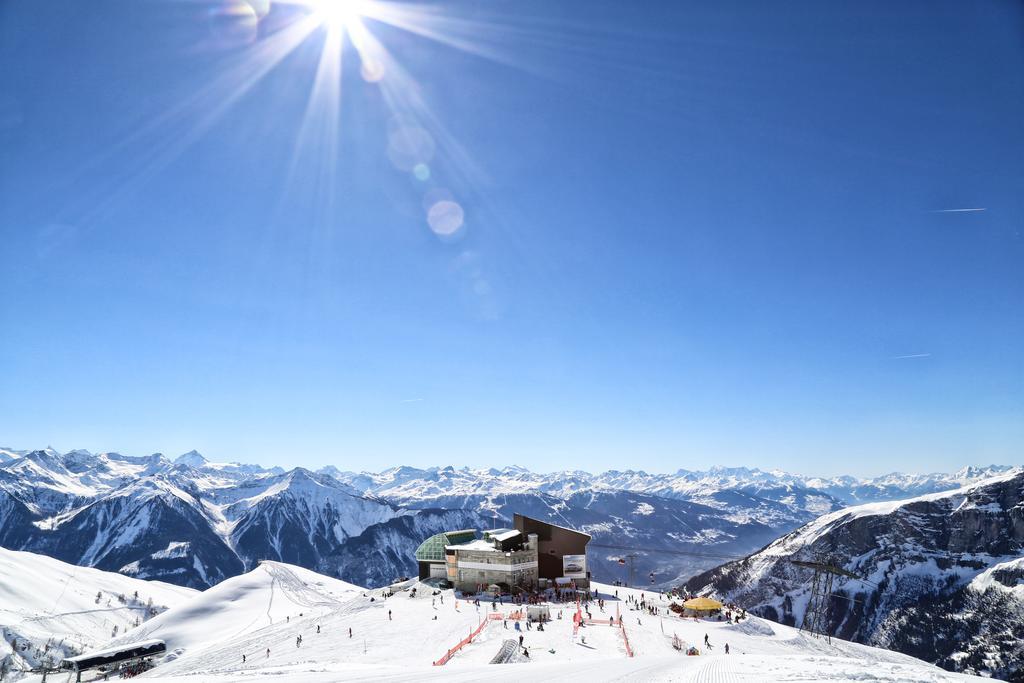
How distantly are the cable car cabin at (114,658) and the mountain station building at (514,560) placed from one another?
46013 millimetres

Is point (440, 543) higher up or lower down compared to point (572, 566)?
higher up

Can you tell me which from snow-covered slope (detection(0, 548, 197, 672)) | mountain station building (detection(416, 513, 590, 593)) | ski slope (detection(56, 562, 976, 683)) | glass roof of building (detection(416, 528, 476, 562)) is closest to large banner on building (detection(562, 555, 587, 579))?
mountain station building (detection(416, 513, 590, 593))

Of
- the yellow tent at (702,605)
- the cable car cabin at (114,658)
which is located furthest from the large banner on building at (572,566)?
the cable car cabin at (114,658)

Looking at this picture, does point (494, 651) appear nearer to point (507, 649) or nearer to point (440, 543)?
point (507, 649)

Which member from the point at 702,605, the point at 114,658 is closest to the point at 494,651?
the point at 702,605

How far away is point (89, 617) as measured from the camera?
186500 millimetres

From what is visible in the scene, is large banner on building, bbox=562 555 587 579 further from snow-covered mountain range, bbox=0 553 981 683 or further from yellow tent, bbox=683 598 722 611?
yellow tent, bbox=683 598 722 611

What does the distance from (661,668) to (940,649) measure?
219 meters

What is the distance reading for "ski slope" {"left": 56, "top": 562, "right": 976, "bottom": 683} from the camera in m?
35.8

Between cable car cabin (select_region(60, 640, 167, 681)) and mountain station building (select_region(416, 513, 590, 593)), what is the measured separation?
4601cm

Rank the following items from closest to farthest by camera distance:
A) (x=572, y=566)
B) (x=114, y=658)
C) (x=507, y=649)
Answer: (x=507, y=649) → (x=114, y=658) → (x=572, y=566)

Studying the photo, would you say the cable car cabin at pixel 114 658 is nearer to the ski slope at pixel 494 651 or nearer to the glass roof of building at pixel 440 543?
the ski slope at pixel 494 651

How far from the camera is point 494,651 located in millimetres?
52062

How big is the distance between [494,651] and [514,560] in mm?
48475
